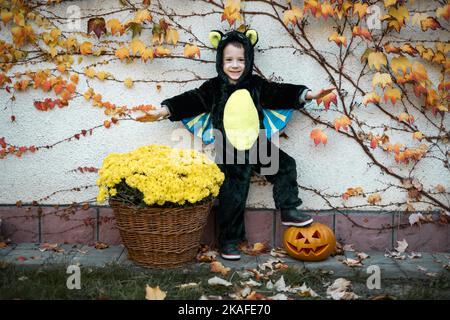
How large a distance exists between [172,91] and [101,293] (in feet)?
5.52

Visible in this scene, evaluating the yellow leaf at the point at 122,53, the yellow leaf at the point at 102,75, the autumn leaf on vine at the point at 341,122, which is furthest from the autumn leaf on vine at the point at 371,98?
the yellow leaf at the point at 102,75

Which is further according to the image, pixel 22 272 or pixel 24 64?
pixel 24 64

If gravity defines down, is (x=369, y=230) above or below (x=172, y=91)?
below

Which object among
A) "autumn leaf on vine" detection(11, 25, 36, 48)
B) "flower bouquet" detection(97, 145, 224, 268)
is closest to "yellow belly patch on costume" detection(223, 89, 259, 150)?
"flower bouquet" detection(97, 145, 224, 268)

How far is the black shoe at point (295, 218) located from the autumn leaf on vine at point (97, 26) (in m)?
1.90

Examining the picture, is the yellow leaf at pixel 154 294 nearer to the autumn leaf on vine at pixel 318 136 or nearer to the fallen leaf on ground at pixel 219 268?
the fallen leaf on ground at pixel 219 268

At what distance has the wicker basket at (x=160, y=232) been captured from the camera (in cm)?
312

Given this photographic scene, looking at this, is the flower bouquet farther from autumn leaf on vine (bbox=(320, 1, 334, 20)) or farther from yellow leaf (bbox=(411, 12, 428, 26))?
yellow leaf (bbox=(411, 12, 428, 26))

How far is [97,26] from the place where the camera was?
3.64m

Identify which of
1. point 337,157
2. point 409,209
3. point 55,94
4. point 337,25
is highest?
point 337,25

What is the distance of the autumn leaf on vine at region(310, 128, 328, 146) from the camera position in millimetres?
3614

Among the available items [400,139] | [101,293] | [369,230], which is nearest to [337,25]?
[400,139]

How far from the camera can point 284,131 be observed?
148 inches

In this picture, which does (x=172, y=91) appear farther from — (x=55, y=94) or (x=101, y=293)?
(x=101, y=293)
